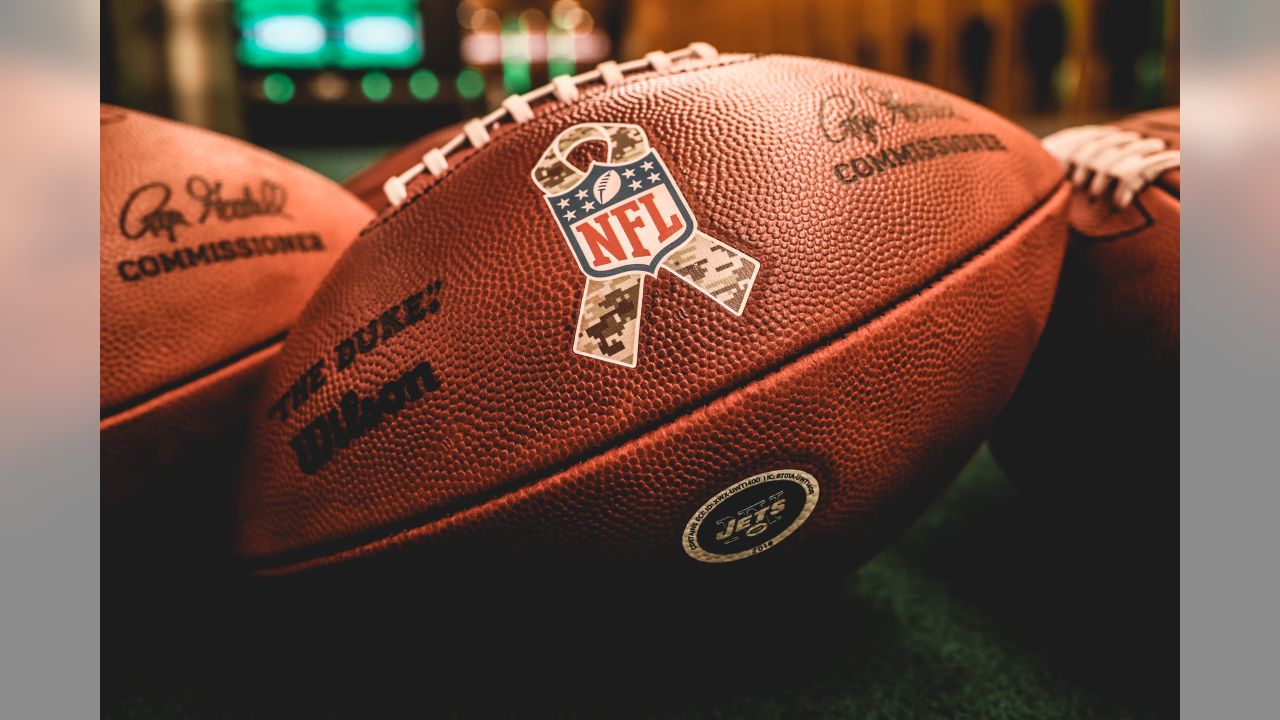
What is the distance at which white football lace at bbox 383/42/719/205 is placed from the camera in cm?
78

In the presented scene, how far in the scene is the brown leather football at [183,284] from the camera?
849mm

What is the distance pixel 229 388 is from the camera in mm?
899

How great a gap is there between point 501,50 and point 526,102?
12.1 meters

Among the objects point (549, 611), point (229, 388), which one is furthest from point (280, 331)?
point (549, 611)

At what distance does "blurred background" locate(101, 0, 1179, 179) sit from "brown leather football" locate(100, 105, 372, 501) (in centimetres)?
343

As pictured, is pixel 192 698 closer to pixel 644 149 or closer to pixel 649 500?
pixel 649 500

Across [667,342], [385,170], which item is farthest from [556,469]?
[385,170]

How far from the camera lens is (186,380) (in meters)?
0.88

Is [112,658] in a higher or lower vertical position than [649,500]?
lower

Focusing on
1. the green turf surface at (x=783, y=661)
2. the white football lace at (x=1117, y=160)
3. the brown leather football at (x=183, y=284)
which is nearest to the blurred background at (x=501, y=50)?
the white football lace at (x=1117, y=160)

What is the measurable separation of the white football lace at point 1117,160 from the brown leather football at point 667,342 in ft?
0.59

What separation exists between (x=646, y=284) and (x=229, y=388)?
49 cm

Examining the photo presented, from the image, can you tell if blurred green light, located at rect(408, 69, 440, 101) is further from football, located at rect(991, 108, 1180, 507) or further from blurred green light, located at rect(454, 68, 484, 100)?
football, located at rect(991, 108, 1180, 507)

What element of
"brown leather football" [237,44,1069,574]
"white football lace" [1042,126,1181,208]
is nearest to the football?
"white football lace" [1042,126,1181,208]
